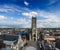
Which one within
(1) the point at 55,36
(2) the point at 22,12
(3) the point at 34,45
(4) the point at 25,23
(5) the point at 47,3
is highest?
(5) the point at 47,3

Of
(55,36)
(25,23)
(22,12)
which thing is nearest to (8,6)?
(22,12)

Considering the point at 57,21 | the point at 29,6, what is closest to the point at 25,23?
the point at 29,6

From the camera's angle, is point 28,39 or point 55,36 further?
point 28,39

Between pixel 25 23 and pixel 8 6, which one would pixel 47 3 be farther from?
pixel 8 6

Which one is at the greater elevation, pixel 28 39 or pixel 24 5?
pixel 24 5

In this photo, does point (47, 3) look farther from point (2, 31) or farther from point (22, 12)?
point (2, 31)

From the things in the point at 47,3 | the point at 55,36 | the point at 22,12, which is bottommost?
the point at 55,36
